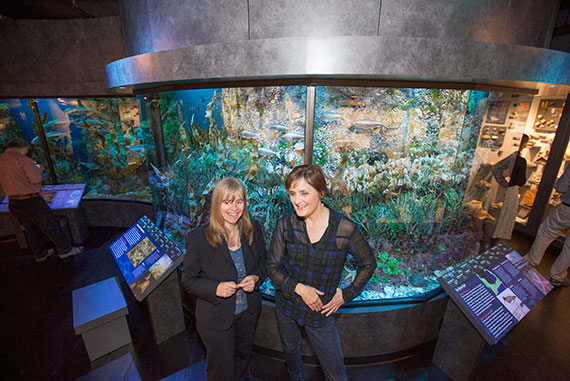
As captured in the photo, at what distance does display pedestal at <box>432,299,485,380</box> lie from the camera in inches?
78.0

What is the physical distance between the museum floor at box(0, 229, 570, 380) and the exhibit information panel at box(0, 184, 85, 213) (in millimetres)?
1359

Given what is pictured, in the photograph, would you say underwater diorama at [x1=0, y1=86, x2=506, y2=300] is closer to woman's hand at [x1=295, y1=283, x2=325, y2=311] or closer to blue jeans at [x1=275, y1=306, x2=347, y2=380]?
blue jeans at [x1=275, y1=306, x2=347, y2=380]

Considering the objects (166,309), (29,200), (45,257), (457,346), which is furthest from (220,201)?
(45,257)

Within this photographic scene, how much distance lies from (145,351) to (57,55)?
17.0 ft

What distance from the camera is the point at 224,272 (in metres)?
1.63

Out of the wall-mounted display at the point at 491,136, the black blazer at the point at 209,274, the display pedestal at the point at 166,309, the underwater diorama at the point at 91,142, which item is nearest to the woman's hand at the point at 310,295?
the black blazer at the point at 209,274

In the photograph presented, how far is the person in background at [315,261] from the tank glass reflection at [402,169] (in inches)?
29.6

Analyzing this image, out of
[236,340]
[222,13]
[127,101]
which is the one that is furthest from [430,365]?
[127,101]

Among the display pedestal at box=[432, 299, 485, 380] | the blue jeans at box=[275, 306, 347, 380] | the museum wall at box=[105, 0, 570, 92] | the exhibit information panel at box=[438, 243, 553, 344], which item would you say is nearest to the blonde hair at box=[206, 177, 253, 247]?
the blue jeans at box=[275, 306, 347, 380]

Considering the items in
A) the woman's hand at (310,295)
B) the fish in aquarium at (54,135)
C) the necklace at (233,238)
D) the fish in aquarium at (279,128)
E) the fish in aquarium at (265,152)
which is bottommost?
the woman's hand at (310,295)

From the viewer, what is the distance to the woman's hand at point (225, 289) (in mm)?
1554

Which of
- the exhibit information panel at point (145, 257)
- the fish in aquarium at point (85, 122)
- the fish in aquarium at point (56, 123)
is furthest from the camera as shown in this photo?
the fish in aquarium at point (85, 122)

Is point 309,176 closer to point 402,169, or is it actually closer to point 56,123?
point 402,169

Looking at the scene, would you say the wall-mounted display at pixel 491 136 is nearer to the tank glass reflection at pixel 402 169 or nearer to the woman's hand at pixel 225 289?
the tank glass reflection at pixel 402 169
